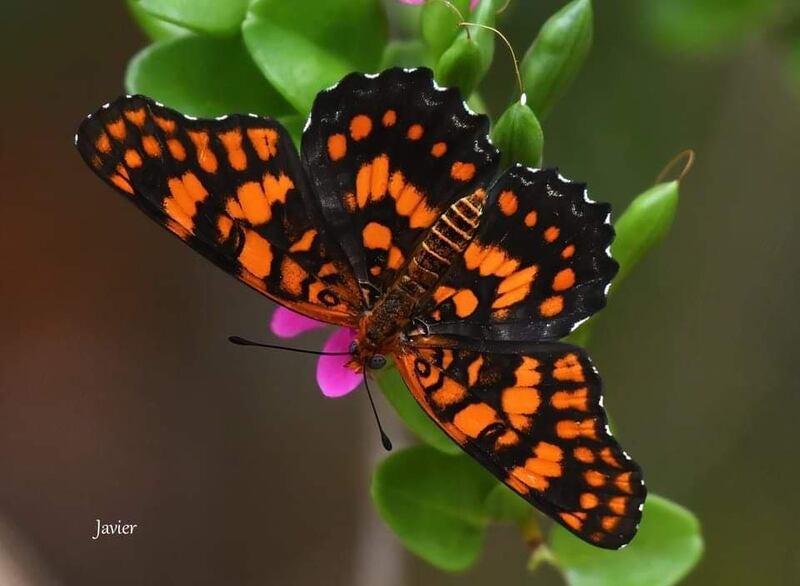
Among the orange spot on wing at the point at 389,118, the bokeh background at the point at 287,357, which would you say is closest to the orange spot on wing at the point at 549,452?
the orange spot on wing at the point at 389,118

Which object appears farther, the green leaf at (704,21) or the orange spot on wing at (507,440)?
the green leaf at (704,21)

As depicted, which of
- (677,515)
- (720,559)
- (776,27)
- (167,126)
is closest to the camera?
(167,126)

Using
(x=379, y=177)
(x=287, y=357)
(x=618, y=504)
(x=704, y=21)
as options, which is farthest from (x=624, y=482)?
(x=287, y=357)

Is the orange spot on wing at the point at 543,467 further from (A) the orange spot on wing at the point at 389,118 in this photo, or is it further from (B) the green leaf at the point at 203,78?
(B) the green leaf at the point at 203,78

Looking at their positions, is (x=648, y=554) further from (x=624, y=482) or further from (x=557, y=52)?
(x=557, y=52)

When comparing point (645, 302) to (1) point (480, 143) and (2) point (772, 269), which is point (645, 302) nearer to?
(2) point (772, 269)

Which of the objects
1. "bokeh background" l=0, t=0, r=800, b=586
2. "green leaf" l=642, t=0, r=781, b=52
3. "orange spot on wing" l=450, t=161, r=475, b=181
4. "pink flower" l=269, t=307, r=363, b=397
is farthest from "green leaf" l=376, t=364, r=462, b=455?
"green leaf" l=642, t=0, r=781, b=52

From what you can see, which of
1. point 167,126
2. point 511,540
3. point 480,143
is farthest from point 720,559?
point 167,126
